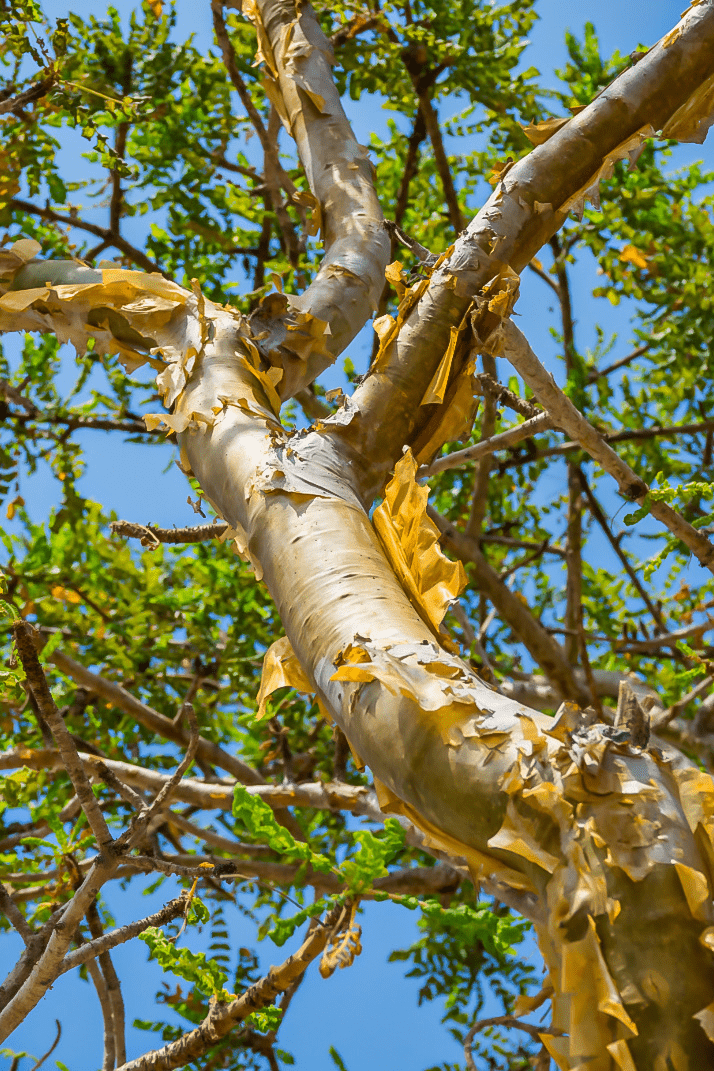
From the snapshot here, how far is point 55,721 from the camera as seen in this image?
1.62 m

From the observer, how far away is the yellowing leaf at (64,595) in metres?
3.97

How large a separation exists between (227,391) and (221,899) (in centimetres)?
333

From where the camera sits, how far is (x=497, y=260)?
1.74 m

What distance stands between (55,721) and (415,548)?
0.77m

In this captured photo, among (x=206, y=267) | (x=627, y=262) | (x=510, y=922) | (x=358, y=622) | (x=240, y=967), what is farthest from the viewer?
(x=627, y=262)

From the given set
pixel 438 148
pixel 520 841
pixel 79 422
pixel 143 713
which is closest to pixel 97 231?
pixel 79 422

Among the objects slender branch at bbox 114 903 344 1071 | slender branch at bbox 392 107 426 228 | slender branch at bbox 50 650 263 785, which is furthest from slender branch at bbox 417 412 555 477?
slender branch at bbox 392 107 426 228

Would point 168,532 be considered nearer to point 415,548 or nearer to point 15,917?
point 415,548

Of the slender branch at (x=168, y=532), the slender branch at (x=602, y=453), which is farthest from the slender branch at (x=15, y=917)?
the slender branch at (x=602, y=453)

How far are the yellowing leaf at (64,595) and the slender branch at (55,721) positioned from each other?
2.36m

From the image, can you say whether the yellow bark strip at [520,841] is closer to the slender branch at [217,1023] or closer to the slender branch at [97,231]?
the slender branch at [217,1023]

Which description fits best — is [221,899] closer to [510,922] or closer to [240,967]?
[240,967]

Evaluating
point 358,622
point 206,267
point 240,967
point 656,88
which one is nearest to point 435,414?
point 358,622

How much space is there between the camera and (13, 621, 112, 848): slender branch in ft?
4.81
